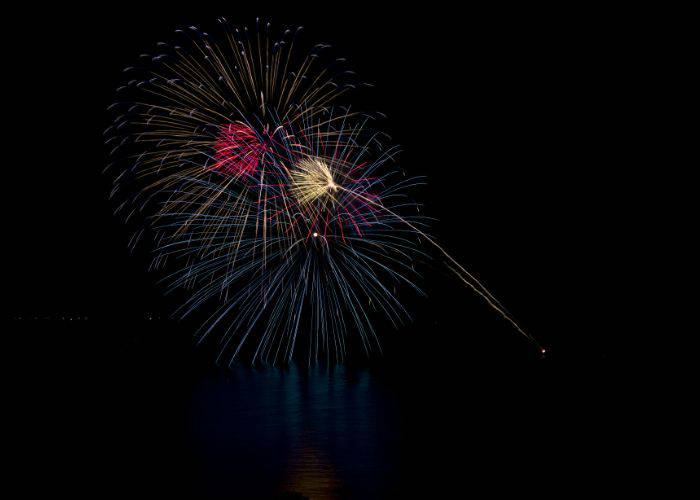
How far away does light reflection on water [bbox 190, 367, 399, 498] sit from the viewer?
11219 mm

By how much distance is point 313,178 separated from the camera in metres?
16.4

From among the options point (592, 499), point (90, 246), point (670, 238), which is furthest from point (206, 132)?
point (90, 246)

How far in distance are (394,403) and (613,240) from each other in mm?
23788

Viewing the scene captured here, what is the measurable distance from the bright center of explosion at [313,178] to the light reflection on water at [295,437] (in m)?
5.09

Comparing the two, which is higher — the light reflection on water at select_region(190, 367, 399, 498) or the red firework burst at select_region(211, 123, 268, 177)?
the red firework burst at select_region(211, 123, 268, 177)

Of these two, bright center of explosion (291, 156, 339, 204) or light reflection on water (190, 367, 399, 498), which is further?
bright center of explosion (291, 156, 339, 204)

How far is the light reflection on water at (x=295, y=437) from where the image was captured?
1122 centimetres

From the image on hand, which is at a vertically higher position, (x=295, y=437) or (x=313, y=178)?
(x=313, y=178)

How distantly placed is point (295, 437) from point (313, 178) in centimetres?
547

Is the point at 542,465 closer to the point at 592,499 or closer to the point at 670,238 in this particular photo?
the point at 592,499

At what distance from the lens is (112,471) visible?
1178 cm

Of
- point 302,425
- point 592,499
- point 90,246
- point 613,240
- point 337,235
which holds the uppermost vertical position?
point 90,246

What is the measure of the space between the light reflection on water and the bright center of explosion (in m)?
5.09

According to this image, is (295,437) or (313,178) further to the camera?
(313,178)
